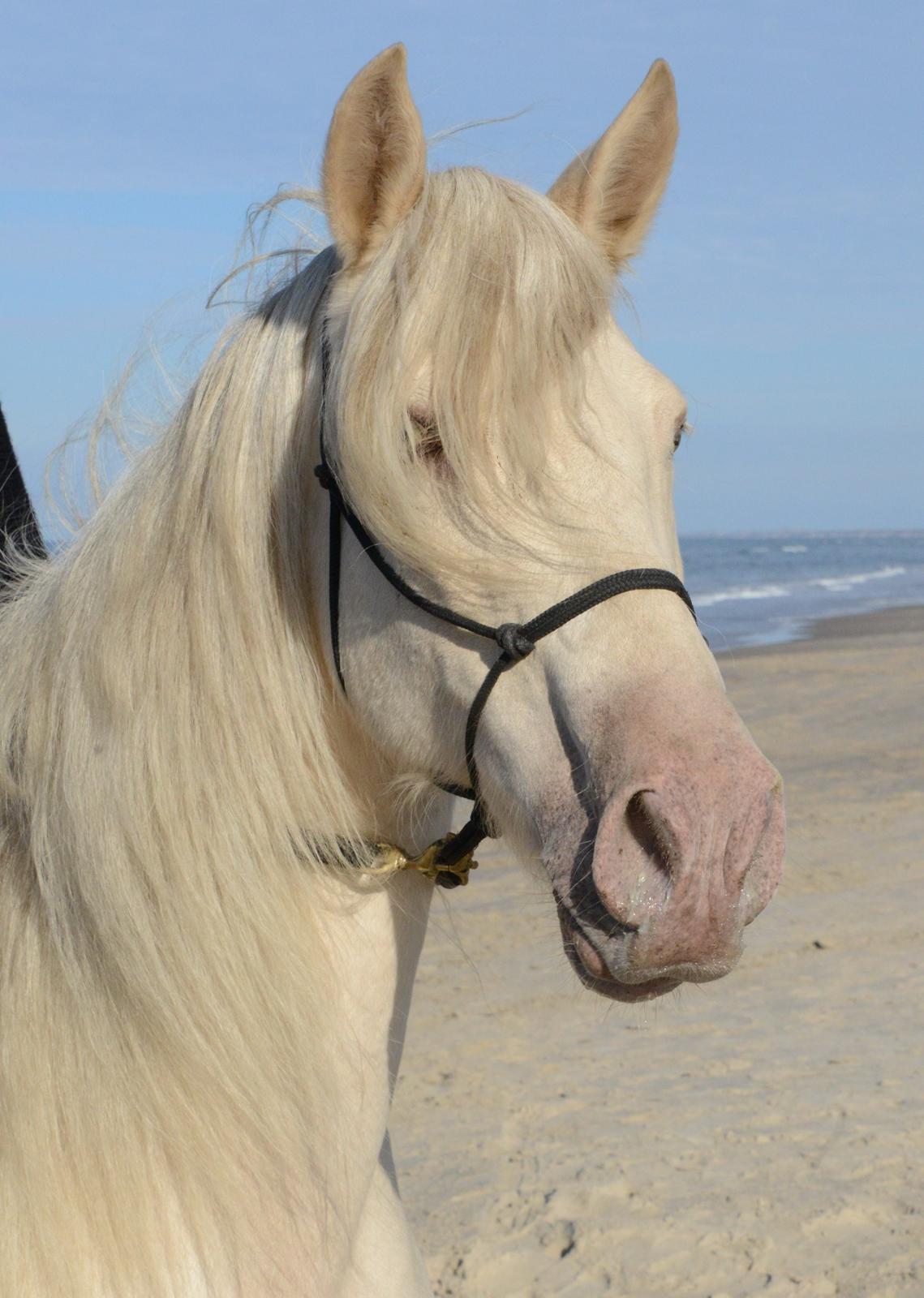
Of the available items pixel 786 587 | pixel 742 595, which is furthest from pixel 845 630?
pixel 786 587

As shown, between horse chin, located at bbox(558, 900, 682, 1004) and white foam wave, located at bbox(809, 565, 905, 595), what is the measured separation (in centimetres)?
3040

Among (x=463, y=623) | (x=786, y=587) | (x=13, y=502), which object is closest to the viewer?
(x=463, y=623)

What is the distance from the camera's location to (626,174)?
5.99 ft

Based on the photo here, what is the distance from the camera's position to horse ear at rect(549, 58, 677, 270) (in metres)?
1.75

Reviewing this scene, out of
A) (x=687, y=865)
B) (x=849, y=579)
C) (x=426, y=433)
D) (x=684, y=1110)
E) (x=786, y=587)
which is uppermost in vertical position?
(x=426, y=433)

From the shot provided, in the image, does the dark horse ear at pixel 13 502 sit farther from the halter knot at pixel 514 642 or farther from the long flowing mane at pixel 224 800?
the halter knot at pixel 514 642

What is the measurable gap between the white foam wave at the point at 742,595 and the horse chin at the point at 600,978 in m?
24.2

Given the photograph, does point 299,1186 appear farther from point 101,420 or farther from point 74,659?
point 101,420

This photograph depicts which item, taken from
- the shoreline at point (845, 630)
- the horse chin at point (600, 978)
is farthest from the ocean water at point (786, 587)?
the horse chin at point (600, 978)

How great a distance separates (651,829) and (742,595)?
28790mm

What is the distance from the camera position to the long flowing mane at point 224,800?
1.47m

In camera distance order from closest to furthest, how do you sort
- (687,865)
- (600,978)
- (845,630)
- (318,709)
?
(687,865)
(600,978)
(318,709)
(845,630)

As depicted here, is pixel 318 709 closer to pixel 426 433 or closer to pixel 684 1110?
pixel 426 433

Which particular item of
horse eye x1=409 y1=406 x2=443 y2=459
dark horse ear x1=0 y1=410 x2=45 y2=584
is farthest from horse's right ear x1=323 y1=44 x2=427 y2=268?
dark horse ear x1=0 y1=410 x2=45 y2=584
